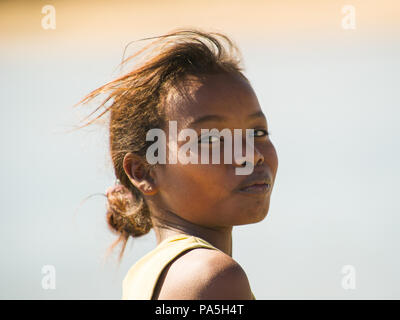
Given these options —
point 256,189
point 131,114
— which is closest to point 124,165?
point 131,114

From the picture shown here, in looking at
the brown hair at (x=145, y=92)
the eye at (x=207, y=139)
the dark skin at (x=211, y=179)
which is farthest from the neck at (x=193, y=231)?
the eye at (x=207, y=139)

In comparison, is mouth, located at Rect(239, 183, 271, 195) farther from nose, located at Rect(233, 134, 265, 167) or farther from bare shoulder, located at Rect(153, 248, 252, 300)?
bare shoulder, located at Rect(153, 248, 252, 300)

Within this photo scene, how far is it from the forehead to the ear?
207 millimetres

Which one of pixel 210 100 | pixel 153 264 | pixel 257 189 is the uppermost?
pixel 210 100

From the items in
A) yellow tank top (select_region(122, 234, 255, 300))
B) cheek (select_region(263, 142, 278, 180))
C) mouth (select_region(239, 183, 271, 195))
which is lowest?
yellow tank top (select_region(122, 234, 255, 300))

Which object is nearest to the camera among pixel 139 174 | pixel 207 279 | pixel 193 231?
pixel 207 279

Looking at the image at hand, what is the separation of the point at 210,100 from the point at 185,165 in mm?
201

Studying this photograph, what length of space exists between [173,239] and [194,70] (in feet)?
1.70

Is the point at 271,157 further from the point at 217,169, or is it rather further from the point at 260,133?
the point at 217,169

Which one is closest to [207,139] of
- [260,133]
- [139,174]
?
[260,133]

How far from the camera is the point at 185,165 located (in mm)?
1739

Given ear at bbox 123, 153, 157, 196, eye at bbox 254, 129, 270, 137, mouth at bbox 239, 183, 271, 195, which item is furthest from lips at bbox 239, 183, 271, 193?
ear at bbox 123, 153, 157, 196

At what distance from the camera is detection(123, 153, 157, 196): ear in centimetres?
186

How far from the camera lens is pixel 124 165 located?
6.41 feet
